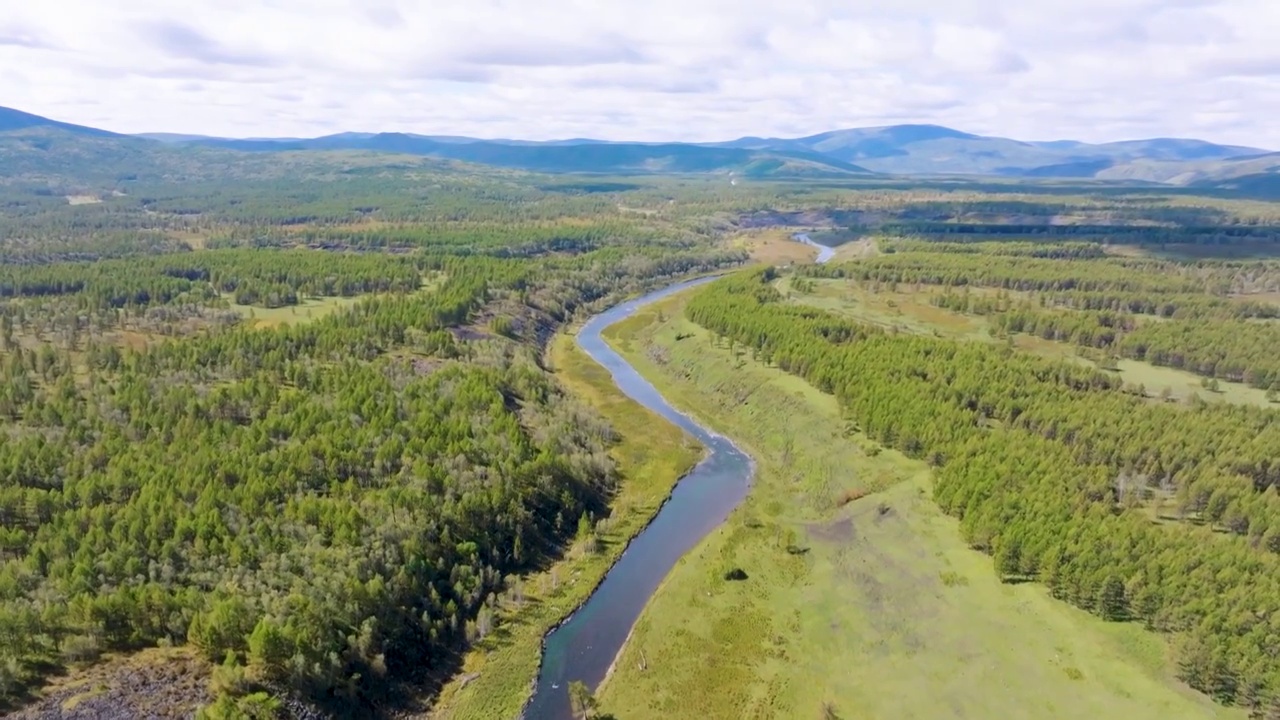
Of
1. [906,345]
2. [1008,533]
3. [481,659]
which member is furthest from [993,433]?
[481,659]

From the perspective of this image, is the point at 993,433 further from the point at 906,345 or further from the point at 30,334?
the point at 30,334

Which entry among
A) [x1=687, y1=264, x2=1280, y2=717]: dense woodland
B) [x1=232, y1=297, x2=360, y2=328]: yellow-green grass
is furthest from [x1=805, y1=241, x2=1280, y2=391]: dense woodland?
[x1=232, y1=297, x2=360, y2=328]: yellow-green grass

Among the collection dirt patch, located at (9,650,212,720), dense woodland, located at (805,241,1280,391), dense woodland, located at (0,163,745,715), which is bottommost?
dirt patch, located at (9,650,212,720)

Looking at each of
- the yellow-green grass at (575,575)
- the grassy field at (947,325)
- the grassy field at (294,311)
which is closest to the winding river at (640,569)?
the yellow-green grass at (575,575)

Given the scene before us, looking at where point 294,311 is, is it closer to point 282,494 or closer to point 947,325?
point 282,494

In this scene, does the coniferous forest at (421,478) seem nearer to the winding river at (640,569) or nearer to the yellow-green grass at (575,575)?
the yellow-green grass at (575,575)

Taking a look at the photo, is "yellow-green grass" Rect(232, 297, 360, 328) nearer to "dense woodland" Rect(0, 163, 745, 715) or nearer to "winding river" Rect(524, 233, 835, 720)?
"dense woodland" Rect(0, 163, 745, 715)
